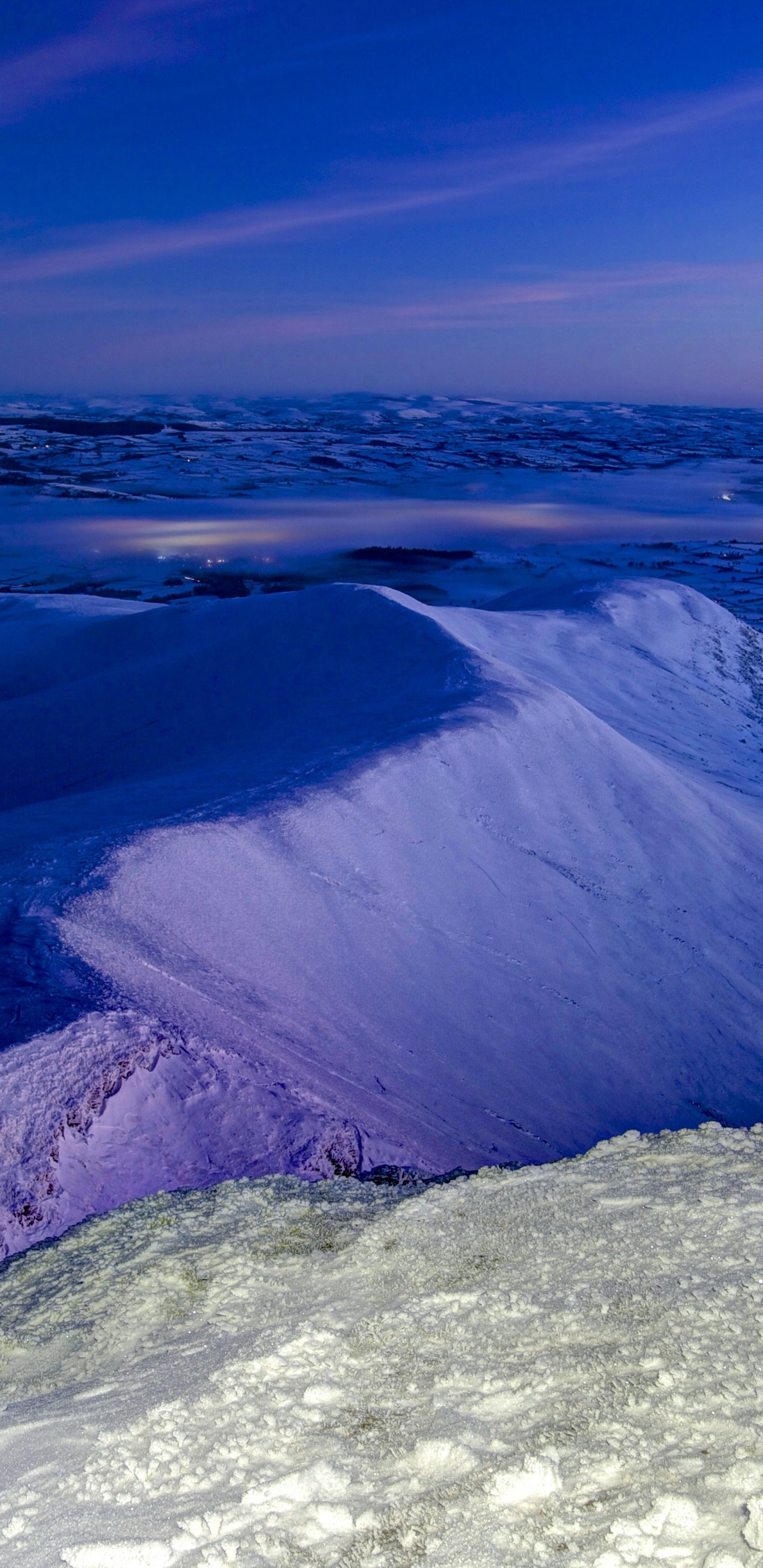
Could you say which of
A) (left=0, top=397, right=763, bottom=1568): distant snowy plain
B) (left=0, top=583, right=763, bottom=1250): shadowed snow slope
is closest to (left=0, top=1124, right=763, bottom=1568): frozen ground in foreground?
(left=0, top=397, right=763, bottom=1568): distant snowy plain

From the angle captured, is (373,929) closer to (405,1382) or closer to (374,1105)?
(374,1105)

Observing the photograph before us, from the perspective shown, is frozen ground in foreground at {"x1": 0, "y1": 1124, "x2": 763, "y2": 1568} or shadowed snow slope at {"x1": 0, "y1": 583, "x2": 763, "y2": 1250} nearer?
frozen ground in foreground at {"x1": 0, "y1": 1124, "x2": 763, "y2": 1568}

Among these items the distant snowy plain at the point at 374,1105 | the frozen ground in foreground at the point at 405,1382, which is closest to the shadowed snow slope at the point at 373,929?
the distant snowy plain at the point at 374,1105

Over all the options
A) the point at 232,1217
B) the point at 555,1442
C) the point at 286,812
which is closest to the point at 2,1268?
the point at 232,1217

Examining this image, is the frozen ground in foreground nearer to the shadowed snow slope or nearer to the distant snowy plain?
the distant snowy plain

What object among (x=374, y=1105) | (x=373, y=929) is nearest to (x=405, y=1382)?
(x=374, y=1105)

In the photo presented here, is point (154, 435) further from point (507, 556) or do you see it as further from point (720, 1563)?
point (720, 1563)
